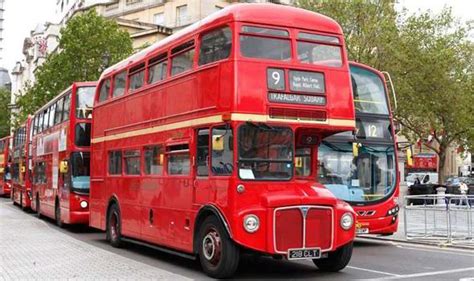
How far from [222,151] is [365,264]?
4.05m

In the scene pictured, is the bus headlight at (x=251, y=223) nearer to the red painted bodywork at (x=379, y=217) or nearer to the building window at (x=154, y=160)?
the building window at (x=154, y=160)

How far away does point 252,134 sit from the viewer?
9812mm

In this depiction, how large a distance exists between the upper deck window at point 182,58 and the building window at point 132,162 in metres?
2.49

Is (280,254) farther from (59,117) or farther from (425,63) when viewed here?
(425,63)

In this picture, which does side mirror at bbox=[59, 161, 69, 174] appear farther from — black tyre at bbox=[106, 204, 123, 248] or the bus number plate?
the bus number plate

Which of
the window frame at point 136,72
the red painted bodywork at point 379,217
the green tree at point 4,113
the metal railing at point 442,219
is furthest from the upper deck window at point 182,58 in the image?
the green tree at point 4,113

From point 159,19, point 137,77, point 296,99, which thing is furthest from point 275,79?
point 159,19

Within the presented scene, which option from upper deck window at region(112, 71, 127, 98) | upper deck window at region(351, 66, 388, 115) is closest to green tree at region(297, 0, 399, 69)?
upper deck window at region(351, 66, 388, 115)

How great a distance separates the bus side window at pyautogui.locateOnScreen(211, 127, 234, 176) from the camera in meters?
9.80

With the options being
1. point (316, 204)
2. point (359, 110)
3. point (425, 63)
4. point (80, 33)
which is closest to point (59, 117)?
point (359, 110)

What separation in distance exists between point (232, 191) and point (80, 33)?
29.7 m

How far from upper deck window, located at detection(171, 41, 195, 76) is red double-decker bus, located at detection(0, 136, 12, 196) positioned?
109 ft

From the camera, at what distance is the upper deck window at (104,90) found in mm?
15736

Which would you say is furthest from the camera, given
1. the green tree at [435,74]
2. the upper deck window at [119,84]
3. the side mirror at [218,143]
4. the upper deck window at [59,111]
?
the green tree at [435,74]
